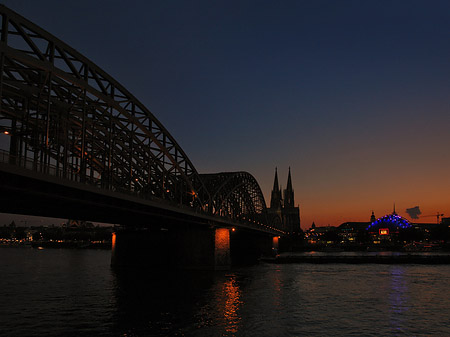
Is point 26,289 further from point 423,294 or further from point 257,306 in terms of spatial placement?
point 423,294

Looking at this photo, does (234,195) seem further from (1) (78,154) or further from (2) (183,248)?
(1) (78,154)

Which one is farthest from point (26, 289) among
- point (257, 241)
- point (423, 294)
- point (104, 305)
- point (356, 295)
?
point (257, 241)

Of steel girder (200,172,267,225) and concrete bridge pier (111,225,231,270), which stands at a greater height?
steel girder (200,172,267,225)

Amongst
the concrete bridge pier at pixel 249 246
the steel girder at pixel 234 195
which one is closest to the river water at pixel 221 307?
the steel girder at pixel 234 195

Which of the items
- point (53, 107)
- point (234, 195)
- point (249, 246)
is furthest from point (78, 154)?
point (249, 246)

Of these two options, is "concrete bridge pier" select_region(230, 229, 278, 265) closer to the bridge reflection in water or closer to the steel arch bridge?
the bridge reflection in water

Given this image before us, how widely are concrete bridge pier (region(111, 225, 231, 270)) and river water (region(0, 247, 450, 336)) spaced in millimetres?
11333

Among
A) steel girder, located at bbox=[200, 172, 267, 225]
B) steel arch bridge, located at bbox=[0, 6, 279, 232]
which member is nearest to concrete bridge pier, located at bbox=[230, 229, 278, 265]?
steel girder, located at bbox=[200, 172, 267, 225]

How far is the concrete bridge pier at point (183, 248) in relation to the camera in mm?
75375

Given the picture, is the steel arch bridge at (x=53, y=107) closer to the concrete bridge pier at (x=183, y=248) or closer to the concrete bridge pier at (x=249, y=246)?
the concrete bridge pier at (x=183, y=248)

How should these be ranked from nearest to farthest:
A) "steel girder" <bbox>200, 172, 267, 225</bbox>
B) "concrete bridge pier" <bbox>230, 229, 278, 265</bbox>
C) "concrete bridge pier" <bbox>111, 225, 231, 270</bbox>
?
"concrete bridge pier" <bbox>111, 225, 231, 270</bbox>, "steel girder" <bbox>200, 172, 267, 225</bbox>, "concrete bridge pier" <bbox>230, 229, 278, 265</bbox>

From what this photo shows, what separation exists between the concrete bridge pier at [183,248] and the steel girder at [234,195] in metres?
12.7

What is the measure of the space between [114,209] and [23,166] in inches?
861

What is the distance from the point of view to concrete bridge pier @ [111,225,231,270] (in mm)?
75375
